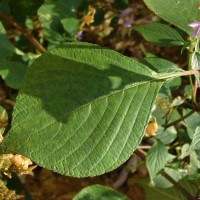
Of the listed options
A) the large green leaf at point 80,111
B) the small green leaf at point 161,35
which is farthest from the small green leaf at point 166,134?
the large green leaf at point 80,111

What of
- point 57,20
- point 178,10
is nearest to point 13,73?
point 57,20

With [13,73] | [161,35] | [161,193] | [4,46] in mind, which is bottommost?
[161,193]

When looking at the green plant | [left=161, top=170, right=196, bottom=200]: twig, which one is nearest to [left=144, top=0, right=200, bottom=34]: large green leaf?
the green plant

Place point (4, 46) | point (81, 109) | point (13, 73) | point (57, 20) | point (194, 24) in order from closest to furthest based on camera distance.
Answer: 1. point (81, 109)
2. point (194, 24)
3. point (4, 46)
4. point (13, 73)
5. point (57, 20)

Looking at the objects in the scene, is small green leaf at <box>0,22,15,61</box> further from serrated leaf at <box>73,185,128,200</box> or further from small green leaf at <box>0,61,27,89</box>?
serrated leaf at <box>73,185,128,200</box>

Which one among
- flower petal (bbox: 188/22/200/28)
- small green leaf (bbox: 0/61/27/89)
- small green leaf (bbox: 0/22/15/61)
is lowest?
small green leaf (bbox: 0/61/27/89)

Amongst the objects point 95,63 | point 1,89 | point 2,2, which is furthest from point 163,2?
point 1,89

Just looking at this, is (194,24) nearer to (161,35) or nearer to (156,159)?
(161,35)

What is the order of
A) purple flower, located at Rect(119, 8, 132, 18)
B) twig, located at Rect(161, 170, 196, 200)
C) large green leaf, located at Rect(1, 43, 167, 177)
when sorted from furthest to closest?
purple flower, located at Rect(119, 8, 132, 18) → twig, located at Rect(161, 170, 196, 200) → large green leaf, located at Rect(1, 43, 167, 177)
